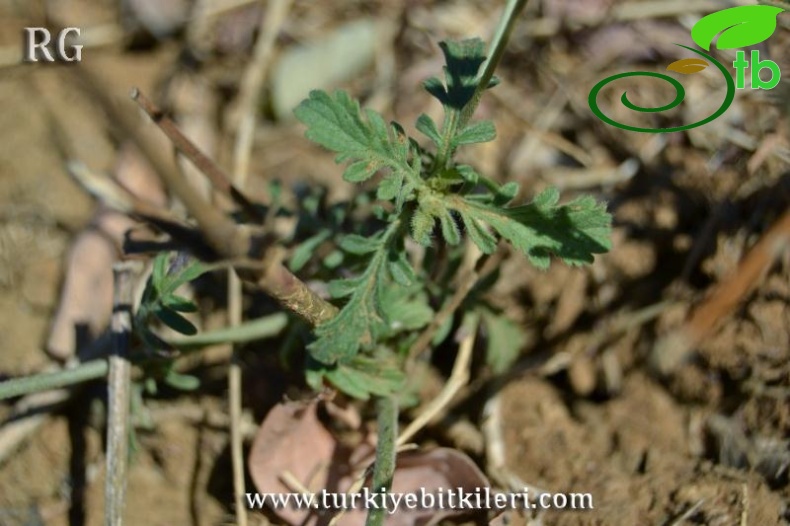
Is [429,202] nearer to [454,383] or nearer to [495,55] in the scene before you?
[495,55]

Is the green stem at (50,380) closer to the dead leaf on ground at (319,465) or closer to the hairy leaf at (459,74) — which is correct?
the dead leaf on ground at (319,465)

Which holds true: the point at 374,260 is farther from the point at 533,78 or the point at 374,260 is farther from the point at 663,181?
the point at 533,78

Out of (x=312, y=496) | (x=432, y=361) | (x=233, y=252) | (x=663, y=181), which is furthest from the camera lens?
(x=663, y=181)

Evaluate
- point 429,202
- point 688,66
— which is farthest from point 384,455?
point 688,66

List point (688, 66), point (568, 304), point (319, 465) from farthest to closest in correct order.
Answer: point (688, 66) < point (568, 304) < point (319, 465)

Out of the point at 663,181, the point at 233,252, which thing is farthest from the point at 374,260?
the point at 663,181

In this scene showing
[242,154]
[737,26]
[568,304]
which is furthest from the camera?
[242,154]

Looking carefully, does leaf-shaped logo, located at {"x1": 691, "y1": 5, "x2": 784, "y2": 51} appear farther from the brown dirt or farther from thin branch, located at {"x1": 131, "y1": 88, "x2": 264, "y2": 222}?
thin branch, located at {"x1": 131, "y1": 88, "x2": 264, "y2": 222}
